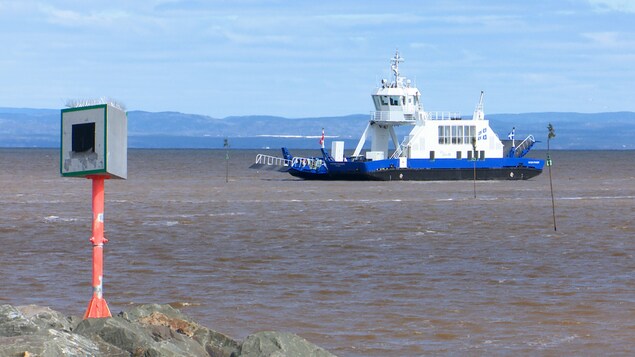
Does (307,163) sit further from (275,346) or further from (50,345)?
(50,345)

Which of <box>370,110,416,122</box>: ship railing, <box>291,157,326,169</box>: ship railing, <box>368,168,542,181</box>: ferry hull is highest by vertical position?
<box>370,110,416,122</box>: ship railing

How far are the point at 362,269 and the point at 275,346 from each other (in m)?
13.0

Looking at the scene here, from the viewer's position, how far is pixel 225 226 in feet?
117

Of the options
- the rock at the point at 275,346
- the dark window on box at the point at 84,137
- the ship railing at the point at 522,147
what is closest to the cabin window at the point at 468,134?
the ship railing at the point at 522,147

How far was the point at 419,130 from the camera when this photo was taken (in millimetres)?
71250

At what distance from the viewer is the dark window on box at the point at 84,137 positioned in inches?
426

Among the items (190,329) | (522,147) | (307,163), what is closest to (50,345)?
(190,329)

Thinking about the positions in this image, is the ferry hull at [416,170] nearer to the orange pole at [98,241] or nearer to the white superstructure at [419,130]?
the white superstructure at [419,130]

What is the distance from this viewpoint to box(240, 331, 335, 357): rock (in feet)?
35.0

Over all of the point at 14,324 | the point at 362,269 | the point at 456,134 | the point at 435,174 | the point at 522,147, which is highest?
the point at 456,134

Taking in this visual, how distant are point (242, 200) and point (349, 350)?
1466 inches

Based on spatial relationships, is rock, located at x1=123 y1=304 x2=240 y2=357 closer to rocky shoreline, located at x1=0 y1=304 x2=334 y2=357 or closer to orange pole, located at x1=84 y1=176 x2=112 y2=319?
rocky shoreline, located at x1=0 y1=304 x2=334 y2=357

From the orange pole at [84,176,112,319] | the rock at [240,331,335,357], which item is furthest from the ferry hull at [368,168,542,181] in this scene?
the rock at [240,331,335,357]

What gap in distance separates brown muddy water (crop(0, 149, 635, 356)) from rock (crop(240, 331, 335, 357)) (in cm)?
364
